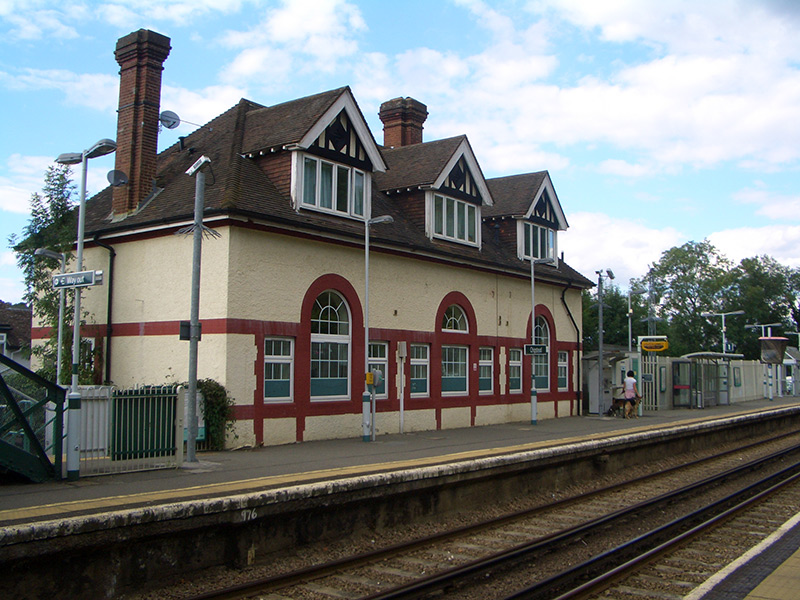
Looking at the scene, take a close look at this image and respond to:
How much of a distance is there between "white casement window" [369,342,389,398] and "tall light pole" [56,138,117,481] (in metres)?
7.08

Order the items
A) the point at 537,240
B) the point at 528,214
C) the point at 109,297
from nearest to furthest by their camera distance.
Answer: the point at 109,297
the point at 528,214
the point at 537,240

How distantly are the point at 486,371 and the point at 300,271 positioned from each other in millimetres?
8708

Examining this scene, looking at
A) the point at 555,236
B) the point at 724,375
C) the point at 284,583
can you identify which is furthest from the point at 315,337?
the point at 724,375

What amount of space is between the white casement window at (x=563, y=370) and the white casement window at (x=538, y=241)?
3829 mm

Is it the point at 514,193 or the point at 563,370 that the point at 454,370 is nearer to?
the point at 563,370

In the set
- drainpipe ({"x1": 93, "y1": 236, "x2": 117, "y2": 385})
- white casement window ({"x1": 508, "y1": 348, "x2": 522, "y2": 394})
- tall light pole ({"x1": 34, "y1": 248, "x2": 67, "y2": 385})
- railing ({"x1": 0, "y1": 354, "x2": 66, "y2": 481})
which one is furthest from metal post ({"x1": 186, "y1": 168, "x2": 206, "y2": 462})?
white casement window ({"x1": 508, "y1": 348, "x2": 522, "y2": 394})

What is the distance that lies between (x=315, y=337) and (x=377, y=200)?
594 centimetres

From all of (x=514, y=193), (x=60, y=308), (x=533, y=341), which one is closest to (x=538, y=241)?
(x=514, y=193)

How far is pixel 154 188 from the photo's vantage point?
1941 centimetres

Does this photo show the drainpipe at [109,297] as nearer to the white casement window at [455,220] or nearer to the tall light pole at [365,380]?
the tall light pole at [365,380]

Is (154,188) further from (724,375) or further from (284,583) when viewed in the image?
(724,375)

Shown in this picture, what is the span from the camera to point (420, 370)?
21141 millimetres

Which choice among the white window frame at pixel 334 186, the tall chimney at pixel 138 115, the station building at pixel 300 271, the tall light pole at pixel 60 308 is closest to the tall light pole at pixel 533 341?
the station building at pixel 300 271

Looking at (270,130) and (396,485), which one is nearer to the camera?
(396,485)
